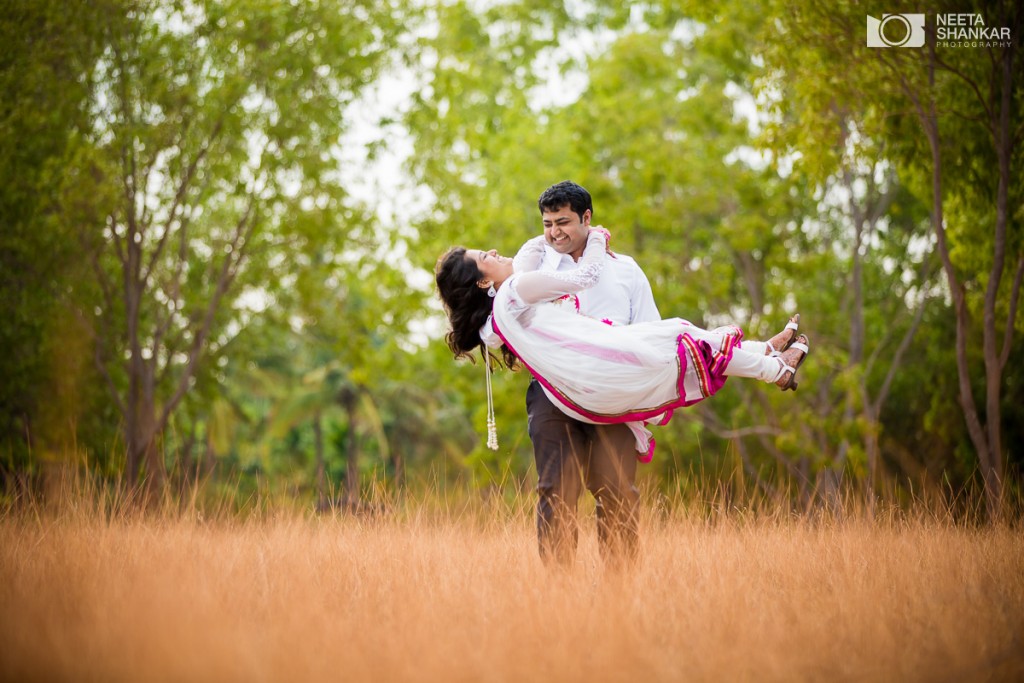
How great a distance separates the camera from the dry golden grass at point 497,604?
10.5 ft

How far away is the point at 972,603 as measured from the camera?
389 cm

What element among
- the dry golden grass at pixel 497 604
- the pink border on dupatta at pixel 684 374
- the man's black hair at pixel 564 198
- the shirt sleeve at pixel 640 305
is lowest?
the dry golden grass at pixel 497 604

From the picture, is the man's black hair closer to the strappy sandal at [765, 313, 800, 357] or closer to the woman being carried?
the woman being carried

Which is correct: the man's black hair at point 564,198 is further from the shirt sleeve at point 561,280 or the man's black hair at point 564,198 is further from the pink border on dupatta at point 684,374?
the pink border on dupatta at point 684,374

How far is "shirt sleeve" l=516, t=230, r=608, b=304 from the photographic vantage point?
4.22 m

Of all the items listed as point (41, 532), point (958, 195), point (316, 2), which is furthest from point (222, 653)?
point (316, 2)

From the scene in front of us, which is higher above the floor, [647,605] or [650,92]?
[650,92]

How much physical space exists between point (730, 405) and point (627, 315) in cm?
1454

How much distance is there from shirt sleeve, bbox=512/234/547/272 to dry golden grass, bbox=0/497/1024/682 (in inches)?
52.8

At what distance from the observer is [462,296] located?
458 centimetres

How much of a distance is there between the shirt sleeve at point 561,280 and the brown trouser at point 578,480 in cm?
51

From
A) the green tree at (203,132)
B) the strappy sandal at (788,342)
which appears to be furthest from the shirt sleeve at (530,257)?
the green tree at (203,132)

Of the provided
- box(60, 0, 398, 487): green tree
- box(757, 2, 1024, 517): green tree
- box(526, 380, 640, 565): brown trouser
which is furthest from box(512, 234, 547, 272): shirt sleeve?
box(60, 0, 398, 487): green tree

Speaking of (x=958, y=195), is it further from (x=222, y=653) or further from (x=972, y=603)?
(x=222, y=653)
